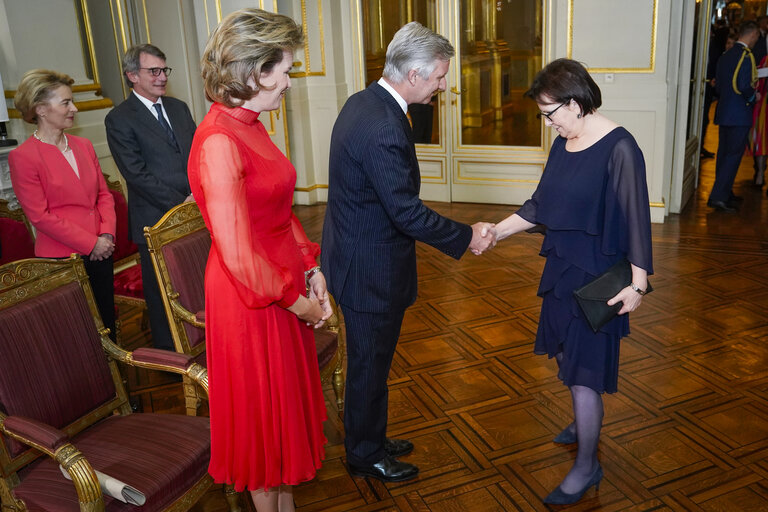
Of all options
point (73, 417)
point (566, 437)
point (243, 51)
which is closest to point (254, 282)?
point (243, 51)

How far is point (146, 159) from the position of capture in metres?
3.26

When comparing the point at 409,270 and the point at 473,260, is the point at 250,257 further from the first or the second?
the point at 473,260

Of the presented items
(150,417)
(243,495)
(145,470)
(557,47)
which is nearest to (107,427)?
(150,417)

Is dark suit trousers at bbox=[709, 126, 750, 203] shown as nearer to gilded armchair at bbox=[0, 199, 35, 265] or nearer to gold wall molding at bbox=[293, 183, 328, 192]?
gold wall molding at bbox=[293, 183, 328, 192]

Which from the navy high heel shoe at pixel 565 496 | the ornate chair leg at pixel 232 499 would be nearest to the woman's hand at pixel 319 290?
the ornate chair leg at pixel 232 499

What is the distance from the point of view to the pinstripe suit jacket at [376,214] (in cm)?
204

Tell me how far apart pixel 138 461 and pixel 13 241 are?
1.80m

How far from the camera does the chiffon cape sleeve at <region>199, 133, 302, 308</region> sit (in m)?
1.53

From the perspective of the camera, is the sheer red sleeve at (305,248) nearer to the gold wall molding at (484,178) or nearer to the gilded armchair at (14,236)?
the gilded armchair at (14,236)

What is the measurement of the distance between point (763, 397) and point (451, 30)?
13.8 feet

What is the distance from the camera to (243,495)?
2410 millimetres

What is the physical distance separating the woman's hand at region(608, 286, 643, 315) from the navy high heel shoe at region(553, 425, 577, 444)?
2.50 ft

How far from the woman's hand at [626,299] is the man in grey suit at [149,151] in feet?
6.57

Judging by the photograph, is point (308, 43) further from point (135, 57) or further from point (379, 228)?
point (379, 228)
